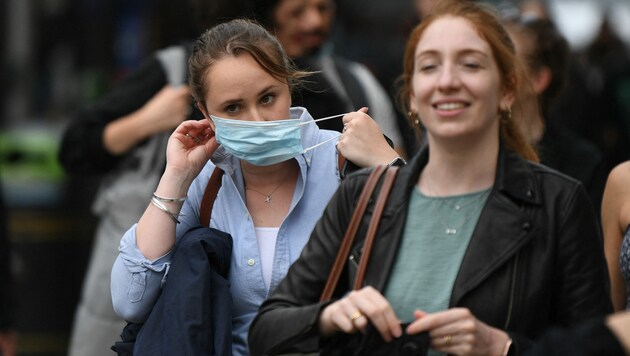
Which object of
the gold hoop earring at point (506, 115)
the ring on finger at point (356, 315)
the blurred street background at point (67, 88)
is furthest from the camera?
the blurred street background at point (67, 88)

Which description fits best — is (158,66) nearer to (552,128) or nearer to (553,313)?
(552,128)

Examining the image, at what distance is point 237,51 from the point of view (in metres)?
3.82

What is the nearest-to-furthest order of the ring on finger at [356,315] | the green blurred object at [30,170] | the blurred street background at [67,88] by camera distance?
the ring on finger at [356,315] < the blurred street background at [67,88] < the green blurred object at [30,170]

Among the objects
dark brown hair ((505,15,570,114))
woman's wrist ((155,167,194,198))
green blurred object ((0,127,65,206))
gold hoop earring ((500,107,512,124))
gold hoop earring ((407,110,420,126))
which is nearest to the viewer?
gold hoop earring ((500,107,512,124))

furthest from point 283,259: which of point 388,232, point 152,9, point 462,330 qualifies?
point 152,9

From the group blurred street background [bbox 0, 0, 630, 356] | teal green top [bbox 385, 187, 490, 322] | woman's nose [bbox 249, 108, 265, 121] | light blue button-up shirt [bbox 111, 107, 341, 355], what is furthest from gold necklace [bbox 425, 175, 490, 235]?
blurred street background [bbox 0, 0, 630, 356]

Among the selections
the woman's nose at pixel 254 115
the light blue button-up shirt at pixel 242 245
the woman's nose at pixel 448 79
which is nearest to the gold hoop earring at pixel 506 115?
the woman's nose at pixel 448 79

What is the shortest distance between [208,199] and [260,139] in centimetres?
27

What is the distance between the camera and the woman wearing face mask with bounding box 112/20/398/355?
3.73m

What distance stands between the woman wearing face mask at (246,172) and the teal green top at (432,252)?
54 centimetres

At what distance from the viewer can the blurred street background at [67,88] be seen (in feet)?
28.3

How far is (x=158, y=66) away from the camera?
218 inches

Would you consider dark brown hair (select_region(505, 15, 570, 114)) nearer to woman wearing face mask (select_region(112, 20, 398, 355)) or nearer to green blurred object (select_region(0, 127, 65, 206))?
woman wearing face mask (select_region(112, 20, 398, 355))

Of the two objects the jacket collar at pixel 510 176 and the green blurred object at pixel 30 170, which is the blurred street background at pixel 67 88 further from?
the jacket collar at pixel 510 176
